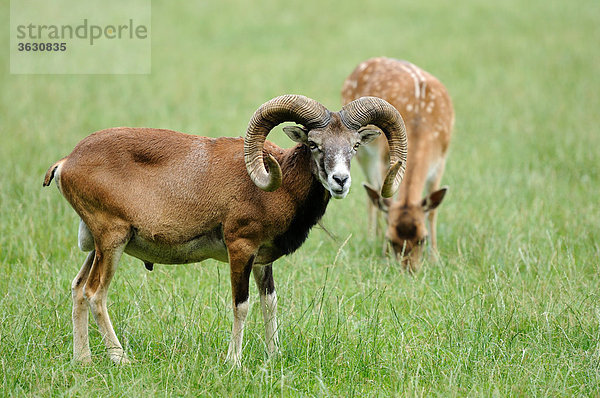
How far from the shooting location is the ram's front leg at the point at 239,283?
5863 millimetres

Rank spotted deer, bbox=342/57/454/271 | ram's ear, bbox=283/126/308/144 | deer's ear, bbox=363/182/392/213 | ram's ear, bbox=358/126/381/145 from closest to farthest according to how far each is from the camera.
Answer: ram's ear, bbox=283/126/308/144, ram's ear, bbox=358/126/381/145, spotted deer, bbox=342/57/454/271, deer's ear, bbox=363/182/392/213

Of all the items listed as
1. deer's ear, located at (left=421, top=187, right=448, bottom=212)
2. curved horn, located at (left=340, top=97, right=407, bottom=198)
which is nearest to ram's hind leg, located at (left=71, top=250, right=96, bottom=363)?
curved horn, located at (left=340, top=97, right=407, bottom=198)

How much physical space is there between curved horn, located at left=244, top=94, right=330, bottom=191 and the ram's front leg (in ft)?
1.79

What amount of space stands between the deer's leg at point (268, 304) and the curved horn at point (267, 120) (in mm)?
979

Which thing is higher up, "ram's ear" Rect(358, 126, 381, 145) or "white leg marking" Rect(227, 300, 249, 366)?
"ram's ear" Rect(358, 126, 381, 145)

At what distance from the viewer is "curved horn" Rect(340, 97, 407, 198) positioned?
19.3 ft

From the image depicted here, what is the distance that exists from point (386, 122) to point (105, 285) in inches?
101

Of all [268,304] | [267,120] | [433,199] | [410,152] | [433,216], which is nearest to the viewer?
[267,120]

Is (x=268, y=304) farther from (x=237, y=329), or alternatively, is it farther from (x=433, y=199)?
(x=433, y=199)

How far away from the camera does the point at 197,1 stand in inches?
1107

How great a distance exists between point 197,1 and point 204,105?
1322 cm

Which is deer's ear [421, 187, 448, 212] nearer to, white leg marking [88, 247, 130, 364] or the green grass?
the green grass

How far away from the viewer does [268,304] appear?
6.25m

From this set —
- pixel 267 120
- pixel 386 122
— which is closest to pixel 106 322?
pixel 267 120
